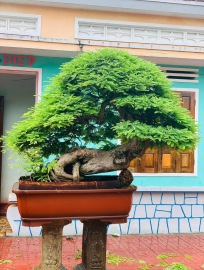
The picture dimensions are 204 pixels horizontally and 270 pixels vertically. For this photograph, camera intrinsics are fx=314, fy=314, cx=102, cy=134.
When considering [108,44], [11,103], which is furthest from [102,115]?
[11,103]

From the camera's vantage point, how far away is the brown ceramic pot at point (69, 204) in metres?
2.66

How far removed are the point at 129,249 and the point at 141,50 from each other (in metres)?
3.27

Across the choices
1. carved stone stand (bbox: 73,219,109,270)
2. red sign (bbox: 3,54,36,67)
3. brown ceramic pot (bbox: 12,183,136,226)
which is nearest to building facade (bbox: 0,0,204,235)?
red sign (bbox: 3,54,36,67)

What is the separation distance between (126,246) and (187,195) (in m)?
1.57

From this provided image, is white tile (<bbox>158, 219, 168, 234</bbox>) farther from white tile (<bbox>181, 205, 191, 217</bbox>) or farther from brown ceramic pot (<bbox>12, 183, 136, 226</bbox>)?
brown ceramic pot (<bbox>12, 183, 136, 226</bbox>)

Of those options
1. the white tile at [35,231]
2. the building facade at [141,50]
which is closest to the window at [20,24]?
the building facade at [141,50]

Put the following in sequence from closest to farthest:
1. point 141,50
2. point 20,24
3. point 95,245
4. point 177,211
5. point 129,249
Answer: point 95,245 → point 129,249 → point 20,24 → point 141,50 → point 177,211

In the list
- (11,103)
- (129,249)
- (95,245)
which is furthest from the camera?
(11,103)

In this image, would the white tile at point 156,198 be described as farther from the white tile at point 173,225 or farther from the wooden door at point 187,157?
the wooden door at point 187,157

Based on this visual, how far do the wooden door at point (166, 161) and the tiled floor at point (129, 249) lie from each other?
Result: 1.20 m

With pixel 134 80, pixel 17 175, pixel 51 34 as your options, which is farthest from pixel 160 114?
pixel 17 175

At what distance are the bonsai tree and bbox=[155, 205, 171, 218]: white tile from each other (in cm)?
310

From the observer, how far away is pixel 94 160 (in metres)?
2.95

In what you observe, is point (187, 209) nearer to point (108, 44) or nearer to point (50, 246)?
point (108, 44)
